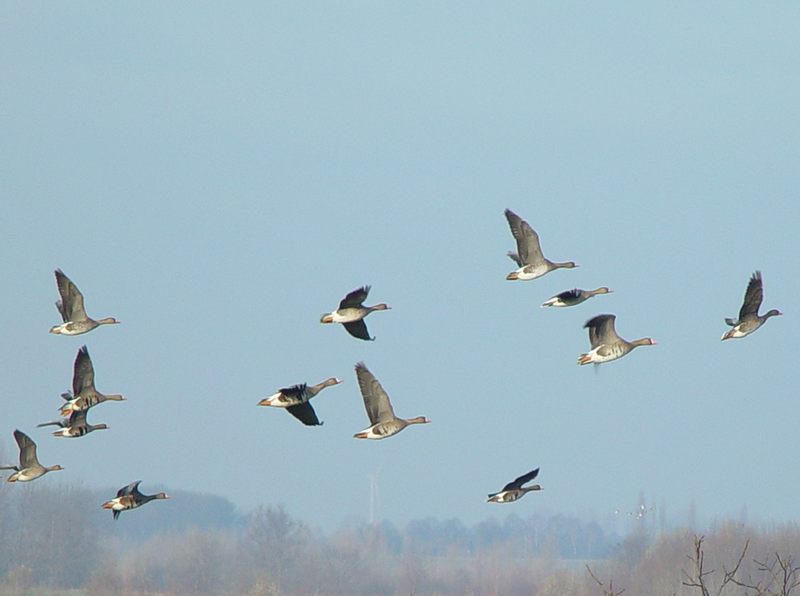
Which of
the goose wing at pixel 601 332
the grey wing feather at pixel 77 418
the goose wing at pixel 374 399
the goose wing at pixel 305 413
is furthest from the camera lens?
the grey wing feather at pixel 77 418

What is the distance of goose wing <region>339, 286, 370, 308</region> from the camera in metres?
23.6

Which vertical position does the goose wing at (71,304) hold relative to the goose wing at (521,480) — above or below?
above

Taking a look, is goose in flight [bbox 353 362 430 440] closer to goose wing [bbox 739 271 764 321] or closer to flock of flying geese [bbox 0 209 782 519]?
flock of flying geese [bbox 0 209 782 519]

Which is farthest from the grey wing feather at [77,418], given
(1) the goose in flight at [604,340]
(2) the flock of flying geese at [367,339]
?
(1) the goose in flight at [604,340]

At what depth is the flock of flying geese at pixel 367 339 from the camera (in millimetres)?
22141

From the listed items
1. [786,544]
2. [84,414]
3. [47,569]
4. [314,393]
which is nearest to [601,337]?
[314,393]

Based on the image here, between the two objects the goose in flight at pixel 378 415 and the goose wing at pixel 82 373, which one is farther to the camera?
the goose wing at pixel 82 373

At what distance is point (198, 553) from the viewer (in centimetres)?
7644

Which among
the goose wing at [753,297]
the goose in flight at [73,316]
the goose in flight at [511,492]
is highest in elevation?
the goose in flight at [73,316]

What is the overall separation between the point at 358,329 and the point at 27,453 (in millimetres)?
6878

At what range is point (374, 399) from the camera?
22.0 m

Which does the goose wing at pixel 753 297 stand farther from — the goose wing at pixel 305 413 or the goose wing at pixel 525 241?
the goose wing at pixel 305 413

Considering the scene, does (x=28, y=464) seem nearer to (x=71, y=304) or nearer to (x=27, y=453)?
(x=27, y=453)

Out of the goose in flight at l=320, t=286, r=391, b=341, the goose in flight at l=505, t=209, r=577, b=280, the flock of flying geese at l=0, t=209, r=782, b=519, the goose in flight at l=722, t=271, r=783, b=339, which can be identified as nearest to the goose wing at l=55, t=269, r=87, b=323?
the flock of flying geese at l=0, t=209, r=782, b=519
